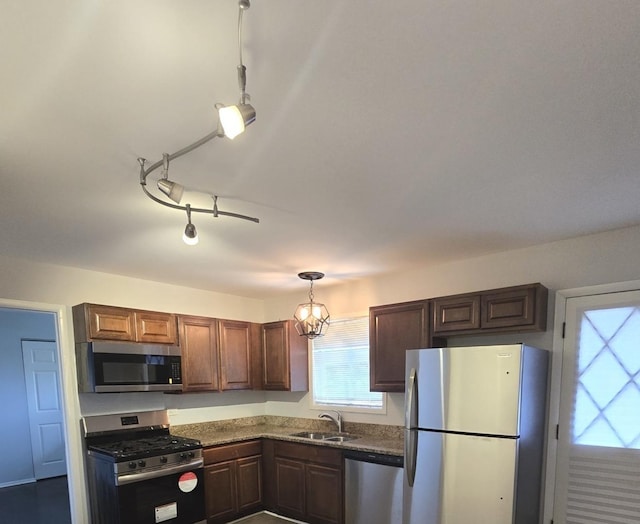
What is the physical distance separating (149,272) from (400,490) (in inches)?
116

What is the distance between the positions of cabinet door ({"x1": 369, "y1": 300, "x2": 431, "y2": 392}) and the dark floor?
3626 mm

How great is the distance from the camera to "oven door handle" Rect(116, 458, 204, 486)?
3.15m

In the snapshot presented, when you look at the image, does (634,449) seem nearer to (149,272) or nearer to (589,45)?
(589,45)

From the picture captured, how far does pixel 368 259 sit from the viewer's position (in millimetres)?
3520

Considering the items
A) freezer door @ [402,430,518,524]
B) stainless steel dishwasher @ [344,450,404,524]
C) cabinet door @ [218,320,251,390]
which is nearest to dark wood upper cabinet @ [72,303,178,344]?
cabinet door @ [218,320,251,390]

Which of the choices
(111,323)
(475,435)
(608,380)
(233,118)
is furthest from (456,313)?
(111,323)

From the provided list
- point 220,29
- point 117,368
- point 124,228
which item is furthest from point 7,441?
point 220,29

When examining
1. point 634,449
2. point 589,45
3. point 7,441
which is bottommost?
point 634,449

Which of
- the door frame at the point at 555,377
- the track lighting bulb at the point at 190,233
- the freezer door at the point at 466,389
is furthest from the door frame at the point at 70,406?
the door frame at the point at 555,377

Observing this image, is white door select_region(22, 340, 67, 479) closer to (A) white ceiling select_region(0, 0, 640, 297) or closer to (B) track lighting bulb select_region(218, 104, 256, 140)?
(A) white ceiling select_region(0, 0, 640, 297)

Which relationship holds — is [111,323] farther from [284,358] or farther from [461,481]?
[461,481]

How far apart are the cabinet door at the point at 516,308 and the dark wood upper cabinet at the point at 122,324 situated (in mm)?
2949

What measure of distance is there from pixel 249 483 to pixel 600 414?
331 centimetres

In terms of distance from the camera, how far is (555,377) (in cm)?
296
